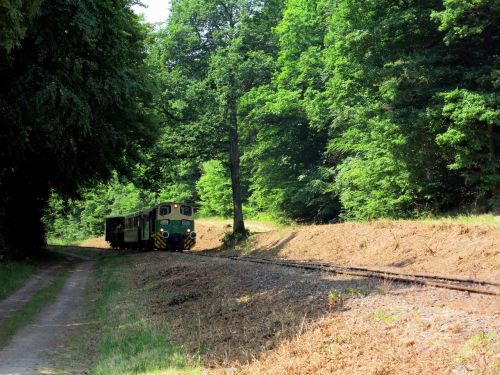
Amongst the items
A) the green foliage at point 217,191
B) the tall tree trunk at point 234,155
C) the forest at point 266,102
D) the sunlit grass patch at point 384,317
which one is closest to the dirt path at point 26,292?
the forest at point 266,102

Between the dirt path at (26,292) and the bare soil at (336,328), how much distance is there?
3854 mm

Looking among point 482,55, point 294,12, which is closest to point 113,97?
point 482,55

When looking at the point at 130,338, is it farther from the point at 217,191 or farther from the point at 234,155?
the point at 217,191

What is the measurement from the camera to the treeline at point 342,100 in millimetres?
20047

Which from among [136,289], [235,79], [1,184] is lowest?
[136,289]

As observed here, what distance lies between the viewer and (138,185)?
32750 millimetres

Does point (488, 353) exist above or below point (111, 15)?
below

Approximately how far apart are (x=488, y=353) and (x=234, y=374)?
2.99 m

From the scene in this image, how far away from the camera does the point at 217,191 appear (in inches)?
2340

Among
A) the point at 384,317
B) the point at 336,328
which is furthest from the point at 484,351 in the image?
the point at 336,328

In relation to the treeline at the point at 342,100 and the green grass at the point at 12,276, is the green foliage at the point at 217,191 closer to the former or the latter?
the treeline at the point at 342,100

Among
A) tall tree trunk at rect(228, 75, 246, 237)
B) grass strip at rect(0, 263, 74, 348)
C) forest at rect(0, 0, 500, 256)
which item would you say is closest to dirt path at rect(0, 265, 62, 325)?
grass strip at rect(0, 263, 74, 348)

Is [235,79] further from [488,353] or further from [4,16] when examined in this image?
[488,353]

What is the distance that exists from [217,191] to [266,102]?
85.7 feet
